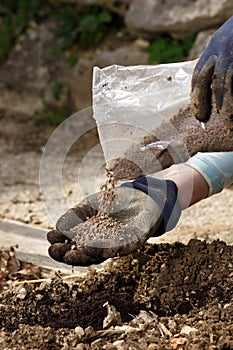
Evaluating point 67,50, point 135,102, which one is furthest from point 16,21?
point 135,102

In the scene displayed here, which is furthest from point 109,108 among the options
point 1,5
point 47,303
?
point 1,5

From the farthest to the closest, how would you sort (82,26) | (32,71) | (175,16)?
(32,71) → (82,26) → (175,16)

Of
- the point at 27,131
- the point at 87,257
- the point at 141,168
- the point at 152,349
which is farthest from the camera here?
the point at 27,131

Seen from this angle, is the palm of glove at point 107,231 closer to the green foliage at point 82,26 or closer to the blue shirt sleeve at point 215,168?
the blue shirt sleeve at point 215,168

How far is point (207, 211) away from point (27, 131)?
2.18 meters

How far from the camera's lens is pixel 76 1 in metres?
5.30

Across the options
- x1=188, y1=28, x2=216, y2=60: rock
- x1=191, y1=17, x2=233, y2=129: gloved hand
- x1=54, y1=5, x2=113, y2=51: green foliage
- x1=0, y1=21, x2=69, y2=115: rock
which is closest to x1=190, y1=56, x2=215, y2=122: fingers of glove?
x1=191, y1=17, x2=233, y2=129: gloved hand

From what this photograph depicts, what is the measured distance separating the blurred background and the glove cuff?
1585mm

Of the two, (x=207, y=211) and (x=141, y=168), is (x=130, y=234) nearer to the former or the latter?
(x=141, y=168)

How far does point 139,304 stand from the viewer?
85.7 inches

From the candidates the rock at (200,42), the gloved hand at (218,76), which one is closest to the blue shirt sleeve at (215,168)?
the gloved hand at (218,76)

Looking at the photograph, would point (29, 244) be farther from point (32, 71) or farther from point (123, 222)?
point (32, 71)

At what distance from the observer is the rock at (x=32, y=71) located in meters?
5.37

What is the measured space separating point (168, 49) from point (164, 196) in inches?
103
